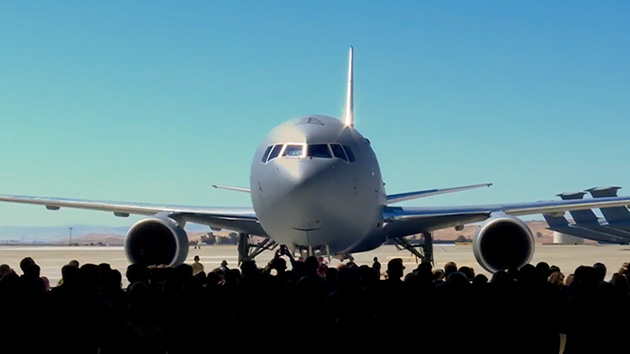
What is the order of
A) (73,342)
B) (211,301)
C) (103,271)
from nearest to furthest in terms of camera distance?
(73,342) → (211,301) → (103,271)

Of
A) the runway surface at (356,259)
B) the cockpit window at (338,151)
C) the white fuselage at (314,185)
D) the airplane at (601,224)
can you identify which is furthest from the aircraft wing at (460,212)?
the airplane at (601,224)

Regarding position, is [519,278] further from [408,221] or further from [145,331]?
[408,221]

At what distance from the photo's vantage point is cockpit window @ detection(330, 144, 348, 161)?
13.8 m

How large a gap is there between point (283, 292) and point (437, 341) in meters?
2.08

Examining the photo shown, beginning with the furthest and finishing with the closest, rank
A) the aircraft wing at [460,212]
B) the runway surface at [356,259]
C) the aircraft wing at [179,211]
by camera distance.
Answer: the runway surface at [356,259]
the aircraft wing at [179,211]
the aircraft wing at [460,212]

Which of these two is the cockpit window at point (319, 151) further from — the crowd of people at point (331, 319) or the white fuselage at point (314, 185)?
the crowd of people at point (331, 319)

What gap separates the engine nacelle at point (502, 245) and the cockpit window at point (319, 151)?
13.4 ft

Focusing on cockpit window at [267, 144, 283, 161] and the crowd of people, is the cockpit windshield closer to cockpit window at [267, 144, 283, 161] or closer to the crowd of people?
cockpit window at [267, 144, 283, 161]

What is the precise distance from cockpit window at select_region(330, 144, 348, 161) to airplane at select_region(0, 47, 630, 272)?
0.03m

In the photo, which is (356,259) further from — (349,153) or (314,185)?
(314,185)

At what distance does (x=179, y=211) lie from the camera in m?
17.2

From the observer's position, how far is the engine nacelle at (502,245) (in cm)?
1505

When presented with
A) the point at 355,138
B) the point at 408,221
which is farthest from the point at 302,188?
the point at 408,221

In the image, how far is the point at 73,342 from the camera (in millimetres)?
5160
